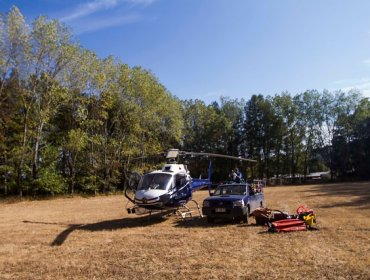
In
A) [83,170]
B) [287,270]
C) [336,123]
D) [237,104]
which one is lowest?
[287,270]

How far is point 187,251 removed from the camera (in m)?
9.30

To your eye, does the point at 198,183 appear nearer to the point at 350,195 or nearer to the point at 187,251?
the point at 187,251

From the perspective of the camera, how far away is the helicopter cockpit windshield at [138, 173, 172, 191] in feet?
50.3

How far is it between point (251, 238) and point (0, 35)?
27063 mm

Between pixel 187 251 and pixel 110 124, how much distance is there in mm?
36484

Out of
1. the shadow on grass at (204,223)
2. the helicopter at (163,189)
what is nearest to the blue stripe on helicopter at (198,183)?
the helicopter at (163,189)

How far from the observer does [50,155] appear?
3522cm

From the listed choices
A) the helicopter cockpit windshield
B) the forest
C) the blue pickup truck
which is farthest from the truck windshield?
the forest

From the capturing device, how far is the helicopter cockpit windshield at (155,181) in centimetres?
1532

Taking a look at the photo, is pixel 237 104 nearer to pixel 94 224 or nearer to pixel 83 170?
pixel 83 170

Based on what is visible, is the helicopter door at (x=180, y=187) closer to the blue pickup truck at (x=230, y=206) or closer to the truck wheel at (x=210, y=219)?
the blue pickup truck at (x=230, y=206)

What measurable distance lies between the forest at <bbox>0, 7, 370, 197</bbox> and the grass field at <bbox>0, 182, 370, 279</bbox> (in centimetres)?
2056

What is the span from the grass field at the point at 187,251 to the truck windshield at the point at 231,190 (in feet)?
4.22

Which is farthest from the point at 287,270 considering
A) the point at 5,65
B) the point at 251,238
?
the point at 5,65
